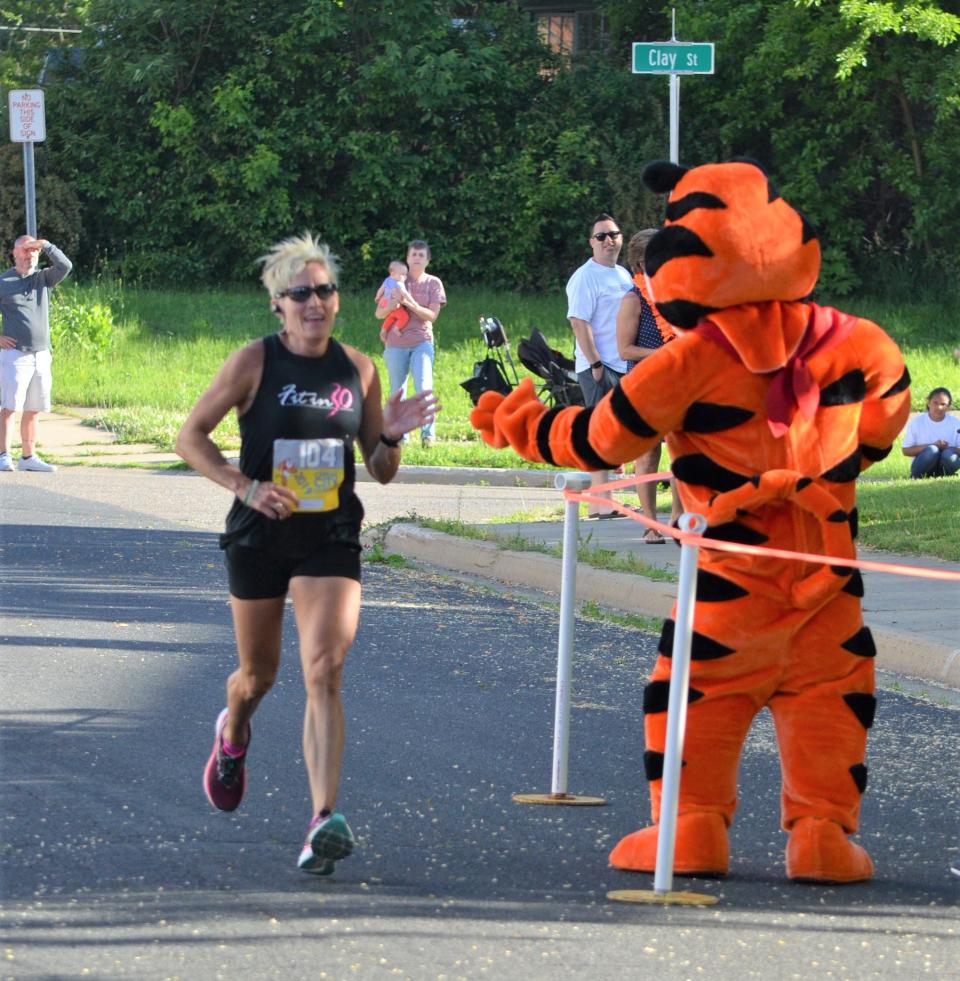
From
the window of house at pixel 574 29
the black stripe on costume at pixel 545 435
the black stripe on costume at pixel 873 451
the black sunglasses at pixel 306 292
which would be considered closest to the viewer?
the black sunglasses at pixel 306 292

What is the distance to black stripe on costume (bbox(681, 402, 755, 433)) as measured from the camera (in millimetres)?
5160

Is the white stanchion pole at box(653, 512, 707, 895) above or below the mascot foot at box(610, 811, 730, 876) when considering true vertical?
above

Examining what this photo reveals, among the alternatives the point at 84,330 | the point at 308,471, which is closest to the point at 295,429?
the point at 308,471

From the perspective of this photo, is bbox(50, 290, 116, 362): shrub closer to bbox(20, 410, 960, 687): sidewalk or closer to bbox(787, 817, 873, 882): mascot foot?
bbox(20, 410, 960, 687): sidewalk

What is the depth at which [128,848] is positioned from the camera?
5.35m

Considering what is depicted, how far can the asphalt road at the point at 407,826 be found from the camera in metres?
4.52

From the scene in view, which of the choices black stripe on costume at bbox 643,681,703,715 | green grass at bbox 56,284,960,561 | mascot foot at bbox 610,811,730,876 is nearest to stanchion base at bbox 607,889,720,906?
mascot foot at bbox 610,811,730,876

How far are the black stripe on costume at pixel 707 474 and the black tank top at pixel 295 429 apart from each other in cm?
95

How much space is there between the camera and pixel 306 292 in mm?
5316

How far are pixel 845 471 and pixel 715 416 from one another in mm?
418

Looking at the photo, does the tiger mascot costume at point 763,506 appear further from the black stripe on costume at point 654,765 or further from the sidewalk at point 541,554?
the sidewalk at point 541,554

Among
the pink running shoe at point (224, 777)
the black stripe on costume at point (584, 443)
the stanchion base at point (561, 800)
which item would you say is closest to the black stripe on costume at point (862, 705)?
the black stripe on costume at point (584, 443)

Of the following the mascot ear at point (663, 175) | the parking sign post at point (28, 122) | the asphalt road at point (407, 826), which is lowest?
the asphalt road at point (407, 826)

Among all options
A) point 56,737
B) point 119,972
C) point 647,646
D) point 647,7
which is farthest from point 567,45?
point 119,972
